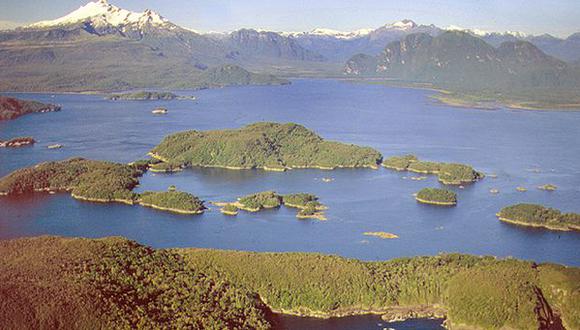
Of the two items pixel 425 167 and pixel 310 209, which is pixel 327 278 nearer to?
pixel 310 209

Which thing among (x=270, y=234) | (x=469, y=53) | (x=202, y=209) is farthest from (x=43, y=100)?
(x=469, y=53)

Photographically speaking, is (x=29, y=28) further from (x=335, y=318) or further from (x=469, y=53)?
(x=335, y=318)

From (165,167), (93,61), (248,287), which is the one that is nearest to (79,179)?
(165,167)

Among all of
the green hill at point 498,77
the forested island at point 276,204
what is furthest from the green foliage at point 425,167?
the green hill at point 498,77

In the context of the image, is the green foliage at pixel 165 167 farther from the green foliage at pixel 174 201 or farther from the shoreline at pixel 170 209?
the shoreline at pixel 170 209

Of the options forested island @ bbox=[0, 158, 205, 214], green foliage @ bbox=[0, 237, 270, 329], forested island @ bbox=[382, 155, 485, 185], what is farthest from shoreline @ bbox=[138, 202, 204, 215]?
forested island @ bbox=[382, 155, 485, 185]
